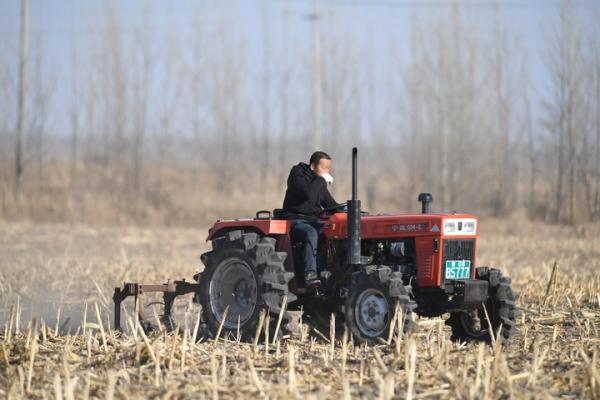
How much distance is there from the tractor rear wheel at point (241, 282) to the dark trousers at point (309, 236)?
0.72 feet

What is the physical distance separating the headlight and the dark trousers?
1314 millimetres

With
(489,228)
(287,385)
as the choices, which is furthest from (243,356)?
(489,228)

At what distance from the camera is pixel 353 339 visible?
9273 millimetres

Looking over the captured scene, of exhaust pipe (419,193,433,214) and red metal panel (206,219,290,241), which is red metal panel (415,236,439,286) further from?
red metal panel (206,219,290,241)

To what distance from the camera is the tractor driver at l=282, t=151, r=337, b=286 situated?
1001 cm

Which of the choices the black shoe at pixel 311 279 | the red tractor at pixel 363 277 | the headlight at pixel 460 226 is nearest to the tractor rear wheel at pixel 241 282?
the red tractor at pixel 363 277

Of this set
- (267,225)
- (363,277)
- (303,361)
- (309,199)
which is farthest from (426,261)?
(303,361)

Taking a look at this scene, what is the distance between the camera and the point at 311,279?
986 centimetres

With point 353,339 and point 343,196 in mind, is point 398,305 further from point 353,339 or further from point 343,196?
point 343,196

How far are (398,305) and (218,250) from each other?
2594mm

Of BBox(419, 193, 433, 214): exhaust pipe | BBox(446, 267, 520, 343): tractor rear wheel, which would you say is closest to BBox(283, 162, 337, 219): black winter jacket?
BBox(419, 193, 433, 214): exhaust pipe

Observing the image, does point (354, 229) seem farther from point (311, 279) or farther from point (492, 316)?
point (492, 316)

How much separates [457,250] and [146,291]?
10.3ft

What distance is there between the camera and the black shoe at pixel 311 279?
32.3 feet
